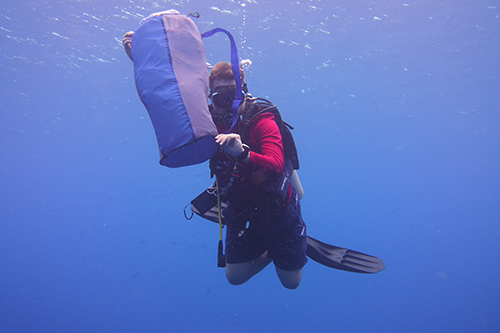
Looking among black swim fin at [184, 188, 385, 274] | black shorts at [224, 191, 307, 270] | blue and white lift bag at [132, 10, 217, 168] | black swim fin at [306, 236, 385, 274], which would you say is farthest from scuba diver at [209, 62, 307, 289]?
black swim fin at [306, 236, 385, 274]

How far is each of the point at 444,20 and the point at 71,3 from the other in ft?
65.4

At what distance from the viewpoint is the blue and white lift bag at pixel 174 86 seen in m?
2.08

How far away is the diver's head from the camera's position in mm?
2869

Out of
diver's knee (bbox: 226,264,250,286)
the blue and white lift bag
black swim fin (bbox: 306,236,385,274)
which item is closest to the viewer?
the blue and white lift bag

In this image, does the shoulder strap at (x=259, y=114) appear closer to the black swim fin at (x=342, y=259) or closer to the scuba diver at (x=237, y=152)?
the scuba diver at (x=237, y=152)

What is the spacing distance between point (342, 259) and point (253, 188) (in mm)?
2735

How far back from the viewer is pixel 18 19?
12.7m

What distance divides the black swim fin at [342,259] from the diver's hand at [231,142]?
3254 millimetres

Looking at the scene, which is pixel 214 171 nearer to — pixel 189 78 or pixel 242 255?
pixel 189 78

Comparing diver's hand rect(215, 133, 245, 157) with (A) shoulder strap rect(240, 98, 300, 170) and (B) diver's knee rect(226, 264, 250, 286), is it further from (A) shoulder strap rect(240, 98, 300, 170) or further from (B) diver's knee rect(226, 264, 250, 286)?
(B) diver's knee rect(226, 264, 250, 286)

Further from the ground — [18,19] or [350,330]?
[18,19]

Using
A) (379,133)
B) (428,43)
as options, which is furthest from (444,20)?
(379,133)

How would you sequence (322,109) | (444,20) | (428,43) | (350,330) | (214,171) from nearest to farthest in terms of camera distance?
(214,171)
(444,20)
(428,43)
(350,330)
(322,109)

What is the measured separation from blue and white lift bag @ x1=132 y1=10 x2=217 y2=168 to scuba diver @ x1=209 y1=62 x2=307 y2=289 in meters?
0.26
